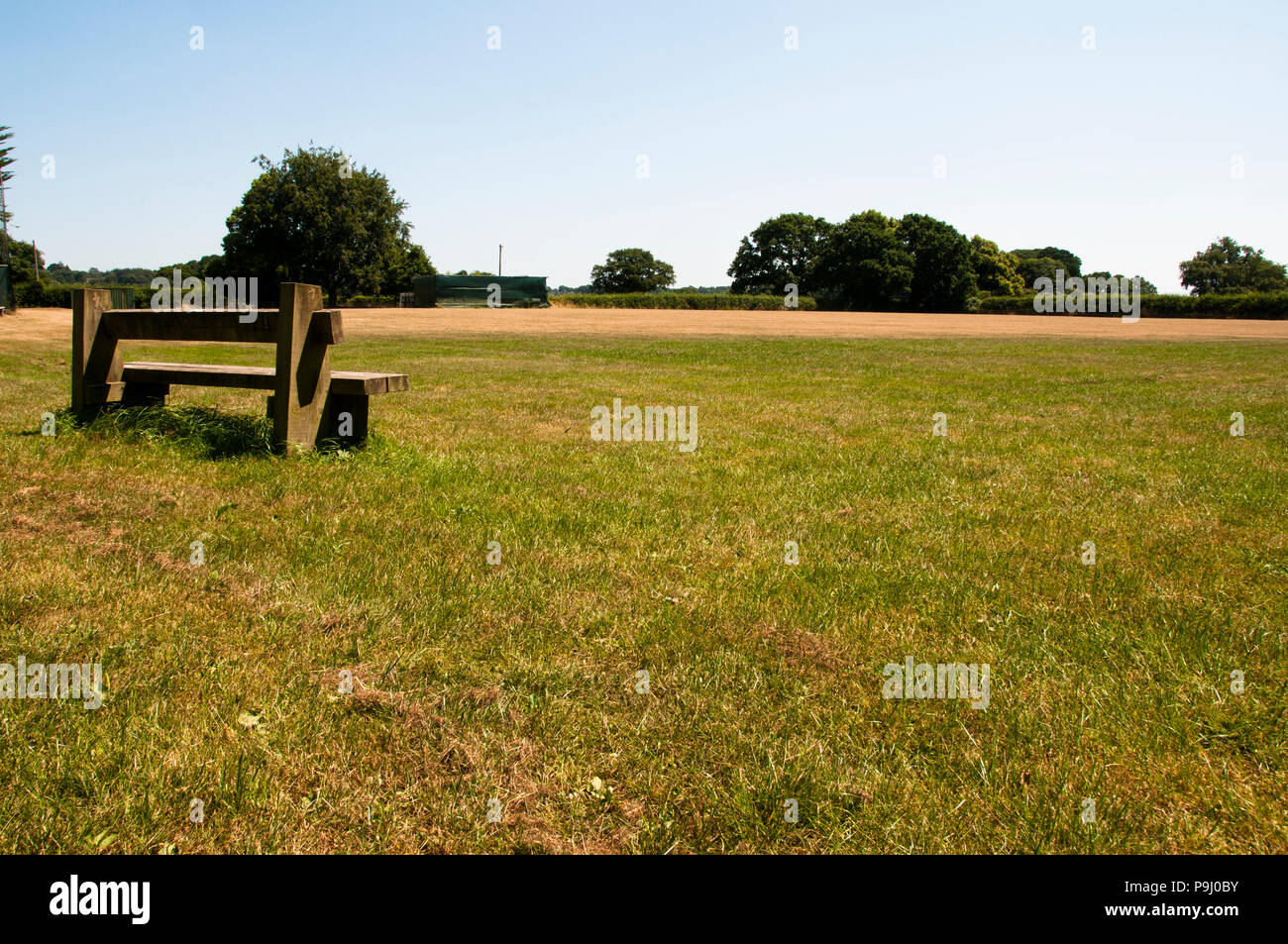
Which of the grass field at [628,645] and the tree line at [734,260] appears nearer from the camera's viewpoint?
the grass field at [628,645]

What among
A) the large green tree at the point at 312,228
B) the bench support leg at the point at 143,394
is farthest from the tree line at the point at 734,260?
the bench support leg at the point at 143,394

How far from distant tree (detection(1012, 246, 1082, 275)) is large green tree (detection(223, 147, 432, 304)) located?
12614cm

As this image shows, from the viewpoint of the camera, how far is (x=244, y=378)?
715cm

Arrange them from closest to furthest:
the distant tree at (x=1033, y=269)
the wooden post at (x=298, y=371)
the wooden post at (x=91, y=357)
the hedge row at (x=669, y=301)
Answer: the wooden post at (x=298, y=371) → the wooden post at (x=91, y=357) → the hedge row at (x=669, y=301) → the distant tree at (x=1033, y=269)

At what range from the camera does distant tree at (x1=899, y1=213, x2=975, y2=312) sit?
309ft

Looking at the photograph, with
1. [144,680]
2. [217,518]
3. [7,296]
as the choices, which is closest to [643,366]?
[217,518]

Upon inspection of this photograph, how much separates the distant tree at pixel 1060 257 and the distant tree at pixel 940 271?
206ft

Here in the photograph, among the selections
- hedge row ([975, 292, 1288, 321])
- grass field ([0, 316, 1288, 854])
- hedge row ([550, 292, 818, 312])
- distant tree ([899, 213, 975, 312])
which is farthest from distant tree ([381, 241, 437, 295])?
grass field ([0, 316, 1288, 854])

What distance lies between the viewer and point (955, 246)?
312 ft

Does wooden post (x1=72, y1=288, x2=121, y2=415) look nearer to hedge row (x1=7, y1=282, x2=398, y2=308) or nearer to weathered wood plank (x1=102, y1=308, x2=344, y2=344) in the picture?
weathered wood plank (x1=102, y1=308, x2=344, y2=344)

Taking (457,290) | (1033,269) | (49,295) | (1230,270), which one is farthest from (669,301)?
(1230,270)

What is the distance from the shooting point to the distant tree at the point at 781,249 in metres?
128

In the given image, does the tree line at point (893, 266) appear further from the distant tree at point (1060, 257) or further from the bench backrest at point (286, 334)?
the bench backrest at point (286, 334)
